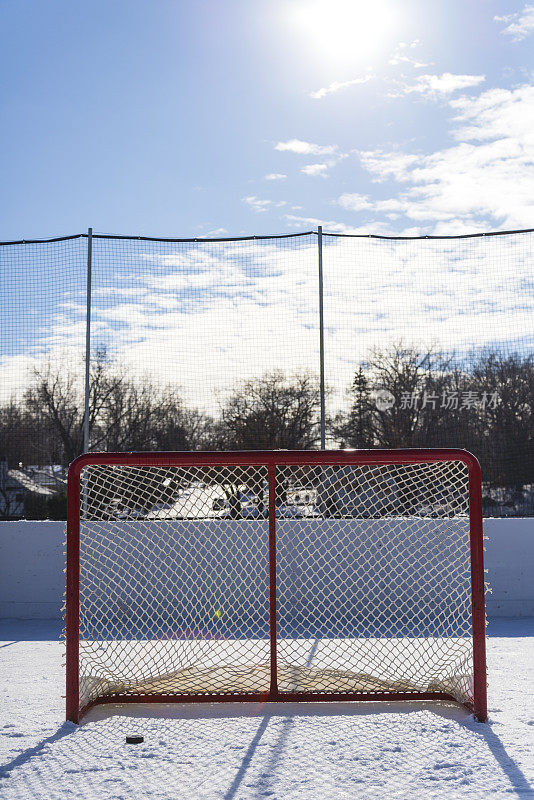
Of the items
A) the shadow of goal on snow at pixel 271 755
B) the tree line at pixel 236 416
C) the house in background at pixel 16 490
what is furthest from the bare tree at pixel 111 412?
the shadow of goal on snow at pixel 271 755

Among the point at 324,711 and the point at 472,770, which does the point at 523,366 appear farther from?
the point at 472,770

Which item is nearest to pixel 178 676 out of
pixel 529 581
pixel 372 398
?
pixel 372 398

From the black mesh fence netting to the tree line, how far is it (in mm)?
12

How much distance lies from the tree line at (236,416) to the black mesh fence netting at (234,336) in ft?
0.04

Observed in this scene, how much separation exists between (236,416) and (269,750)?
3585mm

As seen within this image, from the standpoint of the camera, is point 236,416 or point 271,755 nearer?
point 271,755

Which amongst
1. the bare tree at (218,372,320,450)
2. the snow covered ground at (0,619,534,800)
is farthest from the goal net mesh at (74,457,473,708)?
the snow covered ground at (0,619,534,800)

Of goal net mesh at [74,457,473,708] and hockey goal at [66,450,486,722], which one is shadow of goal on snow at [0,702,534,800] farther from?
goal net mesh at [74,457,473,708]

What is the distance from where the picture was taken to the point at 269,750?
3.08 m

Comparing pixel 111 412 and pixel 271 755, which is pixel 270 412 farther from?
pixel 271 755

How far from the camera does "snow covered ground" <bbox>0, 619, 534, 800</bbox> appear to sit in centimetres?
268

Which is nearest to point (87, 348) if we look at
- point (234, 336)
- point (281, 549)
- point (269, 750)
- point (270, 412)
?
point (234, 336)

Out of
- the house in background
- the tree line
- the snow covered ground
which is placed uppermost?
the tree line

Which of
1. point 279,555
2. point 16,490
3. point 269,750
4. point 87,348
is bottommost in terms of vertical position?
point 269,750
